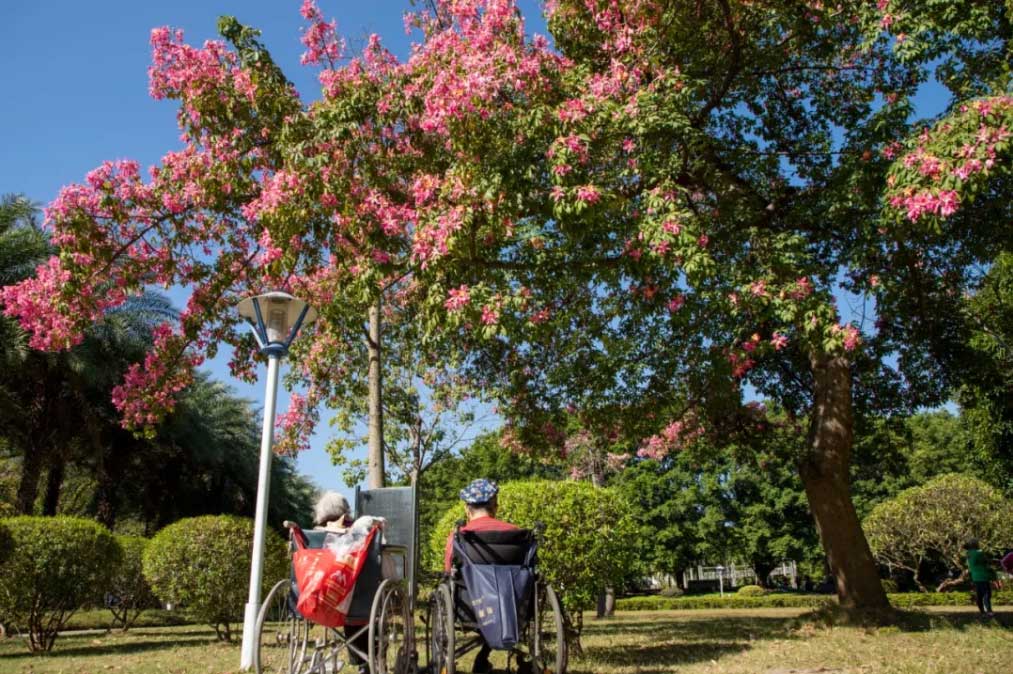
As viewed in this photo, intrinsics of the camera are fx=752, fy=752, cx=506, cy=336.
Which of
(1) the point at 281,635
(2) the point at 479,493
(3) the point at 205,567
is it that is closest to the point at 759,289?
(2) the point at 479,493

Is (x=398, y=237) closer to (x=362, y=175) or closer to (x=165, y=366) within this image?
(x=362, y=175)

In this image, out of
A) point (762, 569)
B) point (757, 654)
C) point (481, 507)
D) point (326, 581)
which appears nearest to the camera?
point (326, 581)

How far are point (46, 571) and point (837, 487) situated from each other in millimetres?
12258

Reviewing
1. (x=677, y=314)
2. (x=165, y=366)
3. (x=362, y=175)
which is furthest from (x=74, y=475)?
(x=677, y=314)

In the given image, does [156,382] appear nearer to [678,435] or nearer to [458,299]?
[458,299]

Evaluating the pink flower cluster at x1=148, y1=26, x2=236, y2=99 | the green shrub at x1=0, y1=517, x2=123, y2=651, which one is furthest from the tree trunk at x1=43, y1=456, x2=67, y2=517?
the pink flower cluster at x1=148, y1=26, x2=236, y2=99

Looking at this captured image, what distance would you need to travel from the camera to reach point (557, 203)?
24.7ft

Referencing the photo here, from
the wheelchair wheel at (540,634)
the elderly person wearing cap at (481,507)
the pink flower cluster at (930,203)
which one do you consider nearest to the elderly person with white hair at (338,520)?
the elderly person wearing cap at (481,507)

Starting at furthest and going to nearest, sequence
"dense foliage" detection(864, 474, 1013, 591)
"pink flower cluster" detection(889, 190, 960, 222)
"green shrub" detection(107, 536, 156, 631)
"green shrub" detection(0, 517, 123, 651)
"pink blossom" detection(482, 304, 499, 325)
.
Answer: "dense foliage" detection(864, 474, 1013, 591) → "green shrub" detection(107, 536, 156, 631) → "green shrub" detection(0, 517, 123, 651) → "pink blossom" detection(482, 304, 499, 325) → "pink flower cluster" detection(889, 190, 960, 222)

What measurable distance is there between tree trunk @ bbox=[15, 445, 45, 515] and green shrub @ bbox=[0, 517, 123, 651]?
8.75 meters

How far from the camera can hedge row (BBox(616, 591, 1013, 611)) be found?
1031 inches

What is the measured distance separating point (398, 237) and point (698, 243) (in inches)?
144

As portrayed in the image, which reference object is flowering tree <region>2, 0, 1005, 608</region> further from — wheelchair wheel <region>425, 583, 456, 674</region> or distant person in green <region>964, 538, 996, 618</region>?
distant person in green <region>964, 538, 996, 618</region>

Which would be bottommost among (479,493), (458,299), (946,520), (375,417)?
(479,493)
